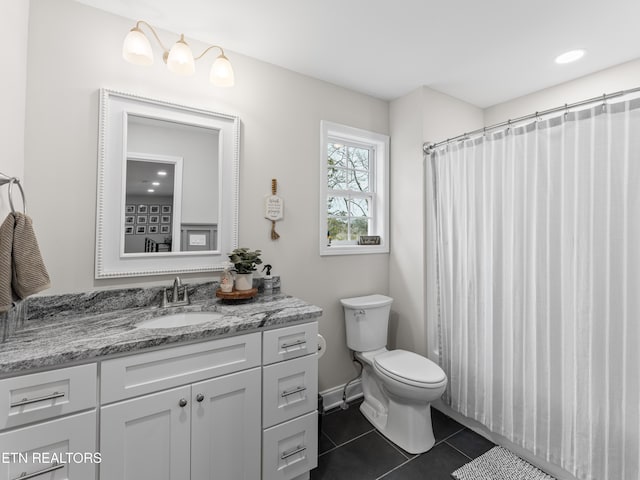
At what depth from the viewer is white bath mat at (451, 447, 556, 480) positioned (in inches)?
Answer: 63.2

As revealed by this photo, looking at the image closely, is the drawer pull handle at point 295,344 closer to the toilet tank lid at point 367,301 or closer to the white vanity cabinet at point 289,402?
the white vanity cabinet at point 289,402

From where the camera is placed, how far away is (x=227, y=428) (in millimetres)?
1317

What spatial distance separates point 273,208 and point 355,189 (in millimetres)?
880

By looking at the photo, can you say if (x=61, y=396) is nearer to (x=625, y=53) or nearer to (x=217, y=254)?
(x=217, y=254)

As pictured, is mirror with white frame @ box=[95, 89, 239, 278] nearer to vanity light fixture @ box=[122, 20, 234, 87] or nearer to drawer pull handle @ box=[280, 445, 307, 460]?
vanity light fixture @ box=[122, 20, 234, 87]

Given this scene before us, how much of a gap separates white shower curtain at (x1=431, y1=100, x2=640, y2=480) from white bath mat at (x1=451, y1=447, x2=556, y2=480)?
102 mm

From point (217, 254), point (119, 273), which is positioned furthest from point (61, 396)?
point (217, 254)

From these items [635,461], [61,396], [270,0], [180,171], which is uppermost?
[270,0]

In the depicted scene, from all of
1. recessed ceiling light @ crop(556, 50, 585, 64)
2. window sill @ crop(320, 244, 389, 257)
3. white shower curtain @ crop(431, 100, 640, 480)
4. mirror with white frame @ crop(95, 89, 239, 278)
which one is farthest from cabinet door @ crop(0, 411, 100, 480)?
recessed ceiling light @ crop(556, 50, 585, 64)

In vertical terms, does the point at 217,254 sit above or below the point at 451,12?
below

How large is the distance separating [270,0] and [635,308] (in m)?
2.28

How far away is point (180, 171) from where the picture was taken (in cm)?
173

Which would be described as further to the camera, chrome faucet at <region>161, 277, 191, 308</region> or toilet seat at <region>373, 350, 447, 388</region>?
toilet seat at <region>373, 350, 447, 388</region>

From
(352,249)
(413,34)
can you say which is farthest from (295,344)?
(413,34)
